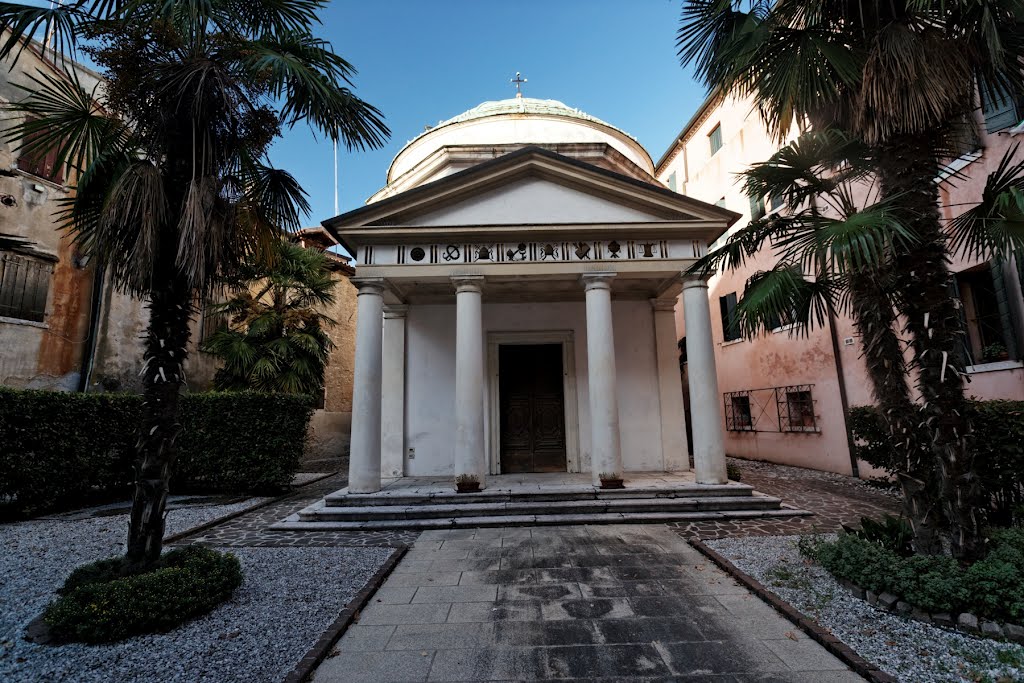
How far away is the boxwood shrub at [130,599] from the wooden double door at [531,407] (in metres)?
6.77

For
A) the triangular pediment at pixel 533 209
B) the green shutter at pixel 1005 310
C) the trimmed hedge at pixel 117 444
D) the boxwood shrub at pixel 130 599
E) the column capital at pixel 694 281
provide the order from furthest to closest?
1. the triangular pediment at pixel 533 209
2. the column capital at pixel 694 281
3. the trimmed hedge at pixel 117 444
4. the green shutter at pixel 1005 310
5. the boxwood shrub at pixel 130 599

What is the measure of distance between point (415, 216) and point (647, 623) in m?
7.38

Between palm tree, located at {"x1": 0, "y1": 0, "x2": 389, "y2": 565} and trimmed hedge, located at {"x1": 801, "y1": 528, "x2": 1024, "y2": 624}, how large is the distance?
20.6 ft

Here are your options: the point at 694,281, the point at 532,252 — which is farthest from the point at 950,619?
the point at 532,252

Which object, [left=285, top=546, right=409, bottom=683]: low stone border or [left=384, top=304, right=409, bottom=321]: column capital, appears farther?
[left=384, top=304, right=409, bottom=321]: column capital

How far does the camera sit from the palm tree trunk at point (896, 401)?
4.11m

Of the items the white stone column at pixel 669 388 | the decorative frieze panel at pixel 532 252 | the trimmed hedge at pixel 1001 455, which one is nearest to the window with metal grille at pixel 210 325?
the decorative frieze panel at pixel 532 252

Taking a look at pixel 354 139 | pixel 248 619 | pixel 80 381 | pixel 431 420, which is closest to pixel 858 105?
pixel 354 139

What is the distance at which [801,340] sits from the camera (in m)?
12.1

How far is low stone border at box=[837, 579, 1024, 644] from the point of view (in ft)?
11.1

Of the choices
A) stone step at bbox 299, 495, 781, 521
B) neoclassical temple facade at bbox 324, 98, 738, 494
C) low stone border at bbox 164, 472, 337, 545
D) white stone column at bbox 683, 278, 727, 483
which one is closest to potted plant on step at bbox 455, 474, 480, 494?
neoclassical temple facade at bbox 324, 98, 738, 494

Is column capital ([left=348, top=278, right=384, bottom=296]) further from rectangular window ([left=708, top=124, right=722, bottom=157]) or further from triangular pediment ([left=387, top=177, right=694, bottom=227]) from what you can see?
rectangular window ([left=708, top=124, right=722, bottom=157])

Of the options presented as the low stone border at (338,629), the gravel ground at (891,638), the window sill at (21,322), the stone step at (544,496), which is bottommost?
the gravel ground at (891,638)

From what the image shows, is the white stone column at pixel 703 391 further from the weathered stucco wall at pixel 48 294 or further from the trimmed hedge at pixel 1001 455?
the weathered stucco wall at pixel 48 294
